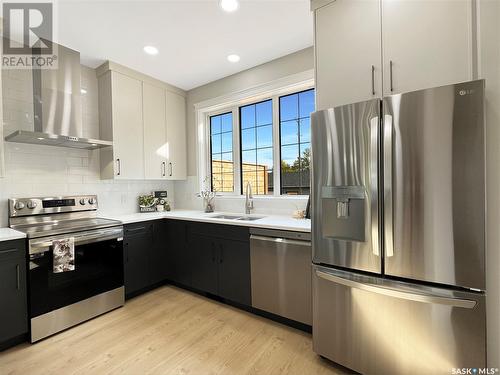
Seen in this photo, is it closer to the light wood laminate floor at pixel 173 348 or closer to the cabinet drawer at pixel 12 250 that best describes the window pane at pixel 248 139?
the light wood laminate floor at pixel 173 348

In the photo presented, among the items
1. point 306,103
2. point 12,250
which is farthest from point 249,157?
point 12,250

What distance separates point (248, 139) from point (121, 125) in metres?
1.57

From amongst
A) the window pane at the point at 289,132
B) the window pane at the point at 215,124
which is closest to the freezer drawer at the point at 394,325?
the window pane at the point at 289,132

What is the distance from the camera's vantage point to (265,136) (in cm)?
310

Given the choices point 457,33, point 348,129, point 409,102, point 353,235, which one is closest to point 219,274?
point 353,235

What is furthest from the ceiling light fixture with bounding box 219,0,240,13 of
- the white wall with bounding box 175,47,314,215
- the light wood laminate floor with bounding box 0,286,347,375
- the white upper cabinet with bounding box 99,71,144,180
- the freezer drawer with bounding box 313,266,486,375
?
the light wood laminate floor with bounding box 0,286,347,375

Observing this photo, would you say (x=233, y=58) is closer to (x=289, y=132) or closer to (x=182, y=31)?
(x=182, y=31)

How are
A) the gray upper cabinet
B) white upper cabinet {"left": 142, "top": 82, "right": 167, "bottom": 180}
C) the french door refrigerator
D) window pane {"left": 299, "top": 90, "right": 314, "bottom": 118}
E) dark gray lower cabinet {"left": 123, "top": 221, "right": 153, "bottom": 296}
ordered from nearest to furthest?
1. the french door refrigerator
2. the gray upper cabinet
3. dark gray lower cabinet {"left": 123, "top": 221, "right": 153, "bottom": 296}
4. window pane {"left": 299, "top": 90, "right": 314, "bottom": 118}
5. white upper cabinet {"left": 142, "top": 82, "right": 167, "bottom": 180}

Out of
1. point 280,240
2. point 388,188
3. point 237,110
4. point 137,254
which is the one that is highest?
point 237,110

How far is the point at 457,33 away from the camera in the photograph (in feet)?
4.21

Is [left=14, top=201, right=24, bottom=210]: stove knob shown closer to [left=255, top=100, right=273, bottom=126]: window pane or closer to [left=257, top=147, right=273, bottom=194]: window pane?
A: [left=257, top=147, right=273, bottom=194]: window pane

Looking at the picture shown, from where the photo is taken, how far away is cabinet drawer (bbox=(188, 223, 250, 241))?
2.34 metres

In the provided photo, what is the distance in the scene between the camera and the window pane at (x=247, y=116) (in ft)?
10.6

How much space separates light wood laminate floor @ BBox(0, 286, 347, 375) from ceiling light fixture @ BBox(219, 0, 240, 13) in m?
2.70
